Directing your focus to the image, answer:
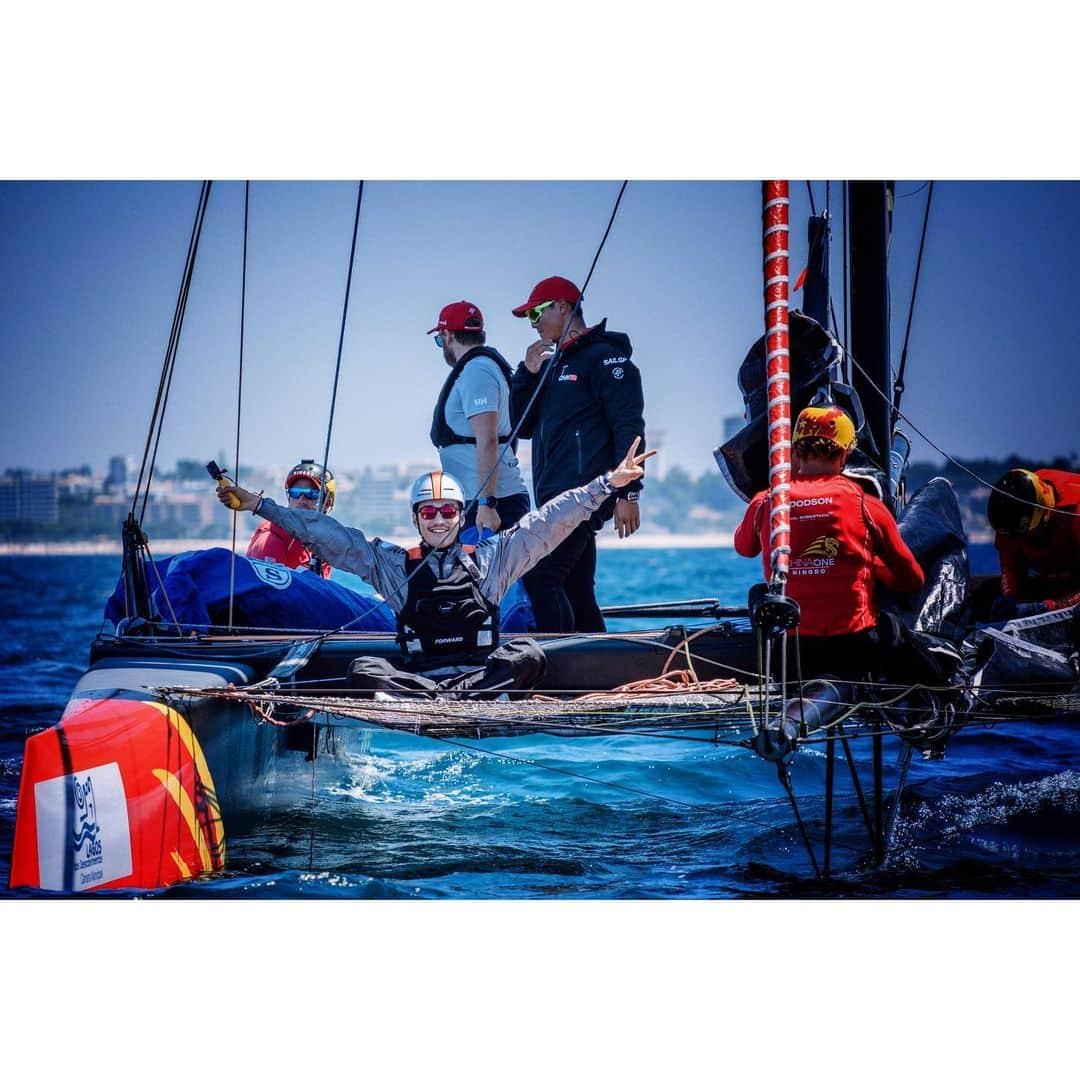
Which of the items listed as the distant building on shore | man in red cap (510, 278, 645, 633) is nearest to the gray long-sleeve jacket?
man in red cap (510, 278, 645, 633)

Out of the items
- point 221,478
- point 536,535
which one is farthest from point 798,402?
point 221,478

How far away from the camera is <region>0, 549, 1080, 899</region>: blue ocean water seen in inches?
171

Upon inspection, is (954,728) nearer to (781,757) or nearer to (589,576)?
(781,757)

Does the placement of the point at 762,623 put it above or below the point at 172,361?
below

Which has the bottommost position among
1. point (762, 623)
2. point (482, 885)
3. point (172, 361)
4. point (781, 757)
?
point (482, 885)

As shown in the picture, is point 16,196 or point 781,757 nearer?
point 781,757

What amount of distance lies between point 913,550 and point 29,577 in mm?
26682

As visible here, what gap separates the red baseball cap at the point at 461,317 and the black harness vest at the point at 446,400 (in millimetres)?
153

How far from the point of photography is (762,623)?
3.30m

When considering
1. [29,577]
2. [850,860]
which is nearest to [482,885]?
[850,860]

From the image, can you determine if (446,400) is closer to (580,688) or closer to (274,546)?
(274,546)

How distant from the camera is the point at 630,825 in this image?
17.3ft

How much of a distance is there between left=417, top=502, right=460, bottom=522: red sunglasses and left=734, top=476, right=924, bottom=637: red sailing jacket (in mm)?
913

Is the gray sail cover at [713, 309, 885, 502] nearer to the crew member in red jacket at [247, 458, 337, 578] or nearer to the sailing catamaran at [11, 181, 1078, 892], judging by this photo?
the sailing catamaran at [11, 181, 1078, 892]
